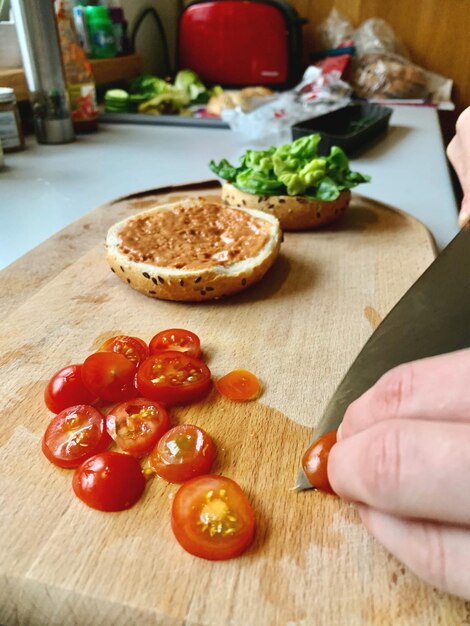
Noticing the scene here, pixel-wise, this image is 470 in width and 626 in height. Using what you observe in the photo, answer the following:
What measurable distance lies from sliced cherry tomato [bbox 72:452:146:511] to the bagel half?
0.56 metres

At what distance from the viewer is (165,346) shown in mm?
1140

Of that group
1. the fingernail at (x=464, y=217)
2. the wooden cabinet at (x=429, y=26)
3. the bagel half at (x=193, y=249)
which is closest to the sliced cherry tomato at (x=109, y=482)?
the bagel half at (x=193, y=249)

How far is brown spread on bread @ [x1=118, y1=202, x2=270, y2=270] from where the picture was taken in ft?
4.52

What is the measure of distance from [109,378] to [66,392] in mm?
79

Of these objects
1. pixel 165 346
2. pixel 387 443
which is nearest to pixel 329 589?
pixel 387 443

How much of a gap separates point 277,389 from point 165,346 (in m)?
0.26

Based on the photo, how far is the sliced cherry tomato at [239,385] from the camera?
3.35 feet

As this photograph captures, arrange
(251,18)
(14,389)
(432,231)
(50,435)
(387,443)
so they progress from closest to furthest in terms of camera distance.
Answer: (387,443), (50,435), (14,389), (432,231), (251,18)

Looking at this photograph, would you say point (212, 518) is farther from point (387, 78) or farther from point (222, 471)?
point (387, 78)

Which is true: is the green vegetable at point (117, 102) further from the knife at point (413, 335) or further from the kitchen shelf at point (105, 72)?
the knife at point (413, 335)

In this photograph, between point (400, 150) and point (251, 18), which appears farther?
point (251, 18)

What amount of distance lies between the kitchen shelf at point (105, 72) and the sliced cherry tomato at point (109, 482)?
2403 mm

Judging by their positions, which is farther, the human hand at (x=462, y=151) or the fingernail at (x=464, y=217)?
the human hand at (x=462, y=151)

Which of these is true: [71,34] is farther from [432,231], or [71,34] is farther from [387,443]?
[387,443]
